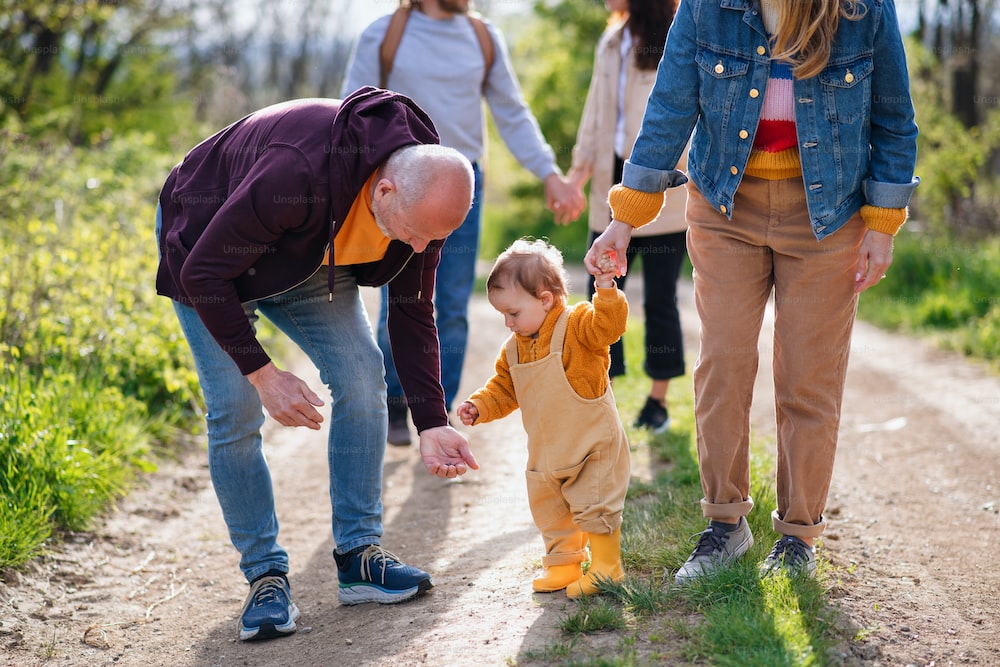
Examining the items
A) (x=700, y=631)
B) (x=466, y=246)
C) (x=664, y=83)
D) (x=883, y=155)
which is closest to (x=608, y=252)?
(x=664, y=83)

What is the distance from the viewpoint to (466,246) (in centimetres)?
462

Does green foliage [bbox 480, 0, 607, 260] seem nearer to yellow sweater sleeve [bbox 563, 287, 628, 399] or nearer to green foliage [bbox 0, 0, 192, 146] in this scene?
green foliage [bbox 0, 0, 192, 146]

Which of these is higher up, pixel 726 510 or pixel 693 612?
pixel 726 510

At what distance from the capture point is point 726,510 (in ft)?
10.00

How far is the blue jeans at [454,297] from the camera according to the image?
4.62 m

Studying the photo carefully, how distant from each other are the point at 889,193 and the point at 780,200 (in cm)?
29

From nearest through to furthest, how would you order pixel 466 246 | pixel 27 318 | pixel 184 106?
pixel 466 246, pixel 27 318, pixel 184 106

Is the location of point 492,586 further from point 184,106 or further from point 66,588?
point 184,106

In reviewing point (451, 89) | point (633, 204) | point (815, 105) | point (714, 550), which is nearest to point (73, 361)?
point (451, 89)

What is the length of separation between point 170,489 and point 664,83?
126 inches

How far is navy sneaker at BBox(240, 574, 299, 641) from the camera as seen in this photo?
10.2 feet

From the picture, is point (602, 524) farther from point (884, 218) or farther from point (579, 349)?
point (884, 218)

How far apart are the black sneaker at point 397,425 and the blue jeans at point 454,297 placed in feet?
0.26

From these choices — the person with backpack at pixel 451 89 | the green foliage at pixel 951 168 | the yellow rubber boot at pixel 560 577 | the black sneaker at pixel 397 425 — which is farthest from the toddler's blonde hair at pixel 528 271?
the green foliage at pixel 951 168
